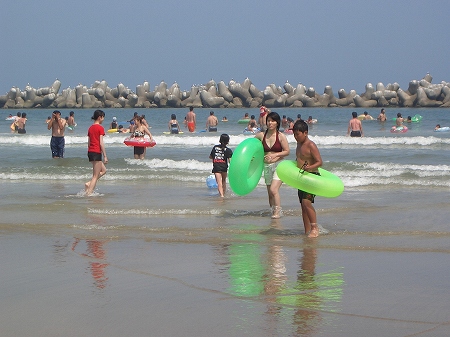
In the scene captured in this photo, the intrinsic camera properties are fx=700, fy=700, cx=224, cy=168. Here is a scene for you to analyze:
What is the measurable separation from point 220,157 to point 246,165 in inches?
92.6

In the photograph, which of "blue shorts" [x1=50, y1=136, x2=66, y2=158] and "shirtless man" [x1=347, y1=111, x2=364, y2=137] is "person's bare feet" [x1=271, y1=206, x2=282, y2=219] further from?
"shirtless man" [x1=347, y1=111, x2=364, y2=137]

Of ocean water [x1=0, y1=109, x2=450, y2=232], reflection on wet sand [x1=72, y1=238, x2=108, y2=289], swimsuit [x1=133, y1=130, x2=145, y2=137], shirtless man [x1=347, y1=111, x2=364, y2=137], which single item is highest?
swimsuit [x1=133, y1=130, x2=145, y2=137]

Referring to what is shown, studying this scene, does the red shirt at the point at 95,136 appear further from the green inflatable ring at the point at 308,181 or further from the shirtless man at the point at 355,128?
the shirtless man at the point at 355,128

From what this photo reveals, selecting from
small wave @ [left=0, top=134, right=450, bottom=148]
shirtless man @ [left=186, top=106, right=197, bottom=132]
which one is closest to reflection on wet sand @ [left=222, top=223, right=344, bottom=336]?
small wave @ [left=0, top=134, right=450, bottom=148]

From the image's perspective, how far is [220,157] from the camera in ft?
33.4

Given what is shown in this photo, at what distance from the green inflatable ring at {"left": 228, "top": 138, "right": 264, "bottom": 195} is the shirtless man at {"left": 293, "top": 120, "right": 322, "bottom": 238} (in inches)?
38.9

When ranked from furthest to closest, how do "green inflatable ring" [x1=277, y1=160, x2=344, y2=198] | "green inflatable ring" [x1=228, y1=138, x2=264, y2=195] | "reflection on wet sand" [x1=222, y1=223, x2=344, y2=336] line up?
"green inflatable ring" [x1=228, y1=138, x2=264, y2=195]
"green inflatable ring" [x1=277, y1=160, x2=344, y2=198]
"reflection on wet sand" [x1=222, y1=223, x2=344, y2=336]

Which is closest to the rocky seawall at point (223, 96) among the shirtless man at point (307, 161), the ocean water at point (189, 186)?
the ocean water at point (189, 186)

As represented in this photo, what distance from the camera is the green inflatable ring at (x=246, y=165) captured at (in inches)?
309

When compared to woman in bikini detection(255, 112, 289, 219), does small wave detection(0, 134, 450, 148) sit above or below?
below

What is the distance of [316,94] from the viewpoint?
59875 millimetres

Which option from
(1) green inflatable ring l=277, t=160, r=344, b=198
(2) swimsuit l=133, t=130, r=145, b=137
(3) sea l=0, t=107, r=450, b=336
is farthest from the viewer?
(2) swimsuit l=133, t=130, r=145, b=137

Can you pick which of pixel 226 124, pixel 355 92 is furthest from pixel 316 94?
pixel 226 124

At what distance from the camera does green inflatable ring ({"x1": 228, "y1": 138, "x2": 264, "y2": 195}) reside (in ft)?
25.8
